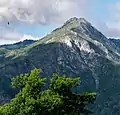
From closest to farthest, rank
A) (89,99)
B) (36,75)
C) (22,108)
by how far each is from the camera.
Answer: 1. (22,108)
2. (36,75)
3. (89,99)

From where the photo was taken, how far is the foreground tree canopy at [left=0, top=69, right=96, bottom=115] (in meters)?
57.9

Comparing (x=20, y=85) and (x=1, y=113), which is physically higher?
(x=20, y=85)

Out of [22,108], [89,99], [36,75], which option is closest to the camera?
[22,108]

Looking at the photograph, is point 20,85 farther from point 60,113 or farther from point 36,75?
point 60,113

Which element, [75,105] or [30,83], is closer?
[30,83]

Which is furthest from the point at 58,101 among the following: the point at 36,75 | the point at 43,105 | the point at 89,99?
the point at 89,99

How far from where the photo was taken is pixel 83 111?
6600 cm

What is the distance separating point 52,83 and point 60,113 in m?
5.38

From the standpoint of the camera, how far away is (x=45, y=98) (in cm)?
5884

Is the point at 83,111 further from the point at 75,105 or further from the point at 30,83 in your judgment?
the point at 30,83

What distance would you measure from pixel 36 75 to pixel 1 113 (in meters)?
8.57

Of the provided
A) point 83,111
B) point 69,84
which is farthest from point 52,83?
point 83,111

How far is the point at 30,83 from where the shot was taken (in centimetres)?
5994

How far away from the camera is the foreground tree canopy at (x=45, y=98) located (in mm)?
57875
